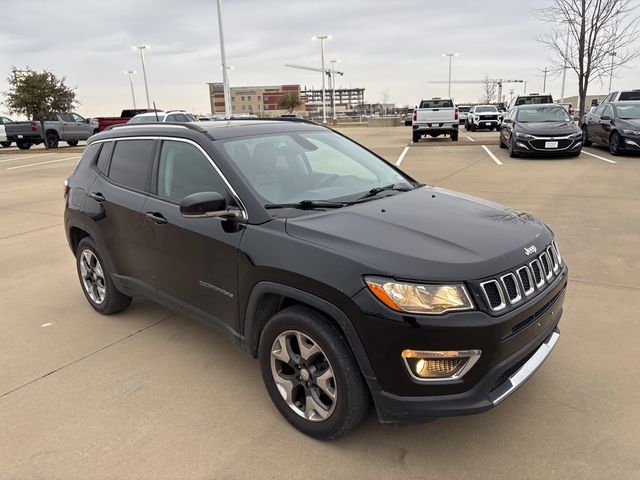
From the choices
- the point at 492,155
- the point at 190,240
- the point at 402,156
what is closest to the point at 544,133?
the point at 492,155

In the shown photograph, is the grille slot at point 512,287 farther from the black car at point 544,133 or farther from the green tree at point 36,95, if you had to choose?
the green tree at point 36,95

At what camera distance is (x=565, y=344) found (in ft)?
12.0

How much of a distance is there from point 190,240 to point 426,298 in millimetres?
1641

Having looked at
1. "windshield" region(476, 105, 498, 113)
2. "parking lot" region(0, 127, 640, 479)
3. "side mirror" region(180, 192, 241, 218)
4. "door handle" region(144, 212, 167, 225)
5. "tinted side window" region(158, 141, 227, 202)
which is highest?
"windshield" region(476, 105, 498, 113)

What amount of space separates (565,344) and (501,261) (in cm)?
162

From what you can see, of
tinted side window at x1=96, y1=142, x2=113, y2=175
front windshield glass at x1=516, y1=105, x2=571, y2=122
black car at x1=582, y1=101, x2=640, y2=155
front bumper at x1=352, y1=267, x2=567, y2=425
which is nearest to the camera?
front bumper at x1=352, y1=267, x2=567, y2=425

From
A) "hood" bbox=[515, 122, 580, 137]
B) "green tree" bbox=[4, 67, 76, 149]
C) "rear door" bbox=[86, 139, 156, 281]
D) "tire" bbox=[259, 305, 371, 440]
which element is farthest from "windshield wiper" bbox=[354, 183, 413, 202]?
"green tree" bbox=[4, 67, 76, 149]

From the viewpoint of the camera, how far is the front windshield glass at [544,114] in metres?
14.6

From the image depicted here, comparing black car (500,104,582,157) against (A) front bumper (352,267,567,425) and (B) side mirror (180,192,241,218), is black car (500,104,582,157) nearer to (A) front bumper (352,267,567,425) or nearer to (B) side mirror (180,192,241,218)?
(A) front bumper (352,267,567,425)

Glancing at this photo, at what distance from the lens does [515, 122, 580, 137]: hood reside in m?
13.9

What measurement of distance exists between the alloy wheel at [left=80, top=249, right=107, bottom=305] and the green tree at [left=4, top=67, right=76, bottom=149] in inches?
951

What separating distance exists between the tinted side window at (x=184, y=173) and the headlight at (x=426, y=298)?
132 cm

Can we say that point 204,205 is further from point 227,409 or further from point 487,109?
point 487,109

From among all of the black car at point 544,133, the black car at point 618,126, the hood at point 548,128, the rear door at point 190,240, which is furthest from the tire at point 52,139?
the rear door at point 190,240
